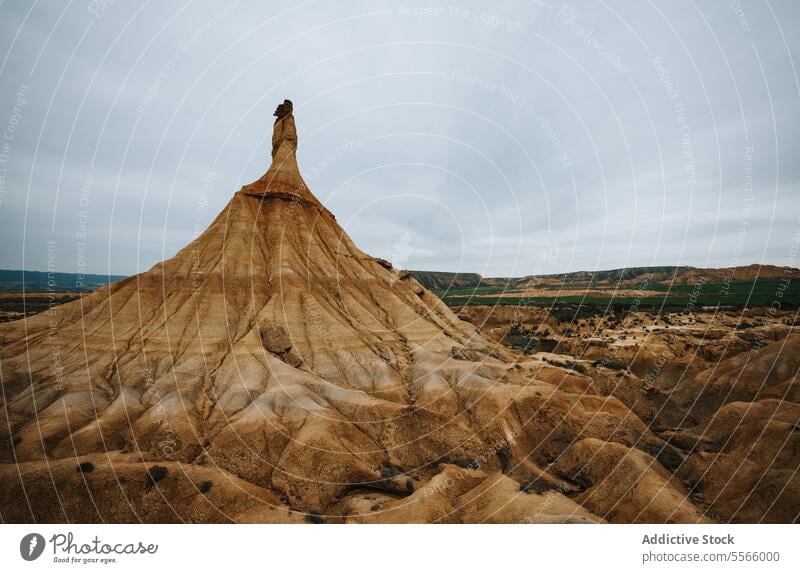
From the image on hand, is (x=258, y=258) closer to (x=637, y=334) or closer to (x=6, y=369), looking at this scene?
(x=6, y=369)

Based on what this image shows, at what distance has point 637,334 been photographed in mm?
73750

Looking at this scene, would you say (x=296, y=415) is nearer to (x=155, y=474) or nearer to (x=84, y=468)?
(x=155, y=474)

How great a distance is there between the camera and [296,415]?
29.8 meters

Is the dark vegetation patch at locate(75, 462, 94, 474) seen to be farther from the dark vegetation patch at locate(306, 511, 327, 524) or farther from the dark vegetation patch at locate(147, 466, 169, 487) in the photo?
the dark vegetation patch at locate(306, 511, 327, 524)

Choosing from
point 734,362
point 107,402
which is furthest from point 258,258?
point 734,362

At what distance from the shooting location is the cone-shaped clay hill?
2241 cm
